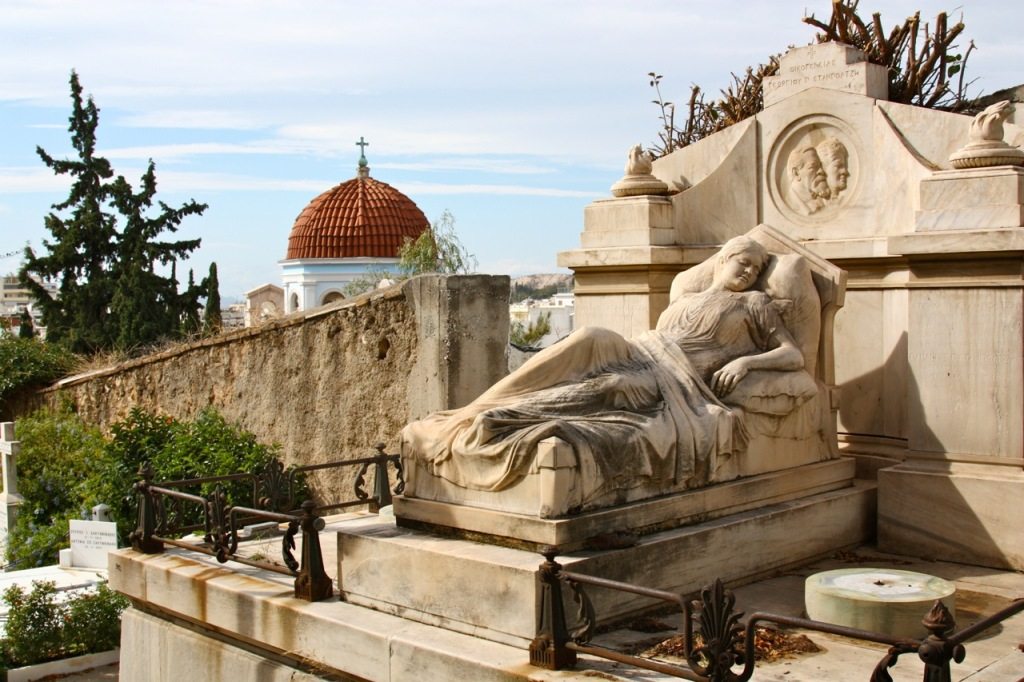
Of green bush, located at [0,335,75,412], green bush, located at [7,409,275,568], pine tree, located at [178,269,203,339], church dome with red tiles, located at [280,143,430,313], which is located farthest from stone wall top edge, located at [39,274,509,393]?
church dome with red tiles, located at [280,143,430,313]

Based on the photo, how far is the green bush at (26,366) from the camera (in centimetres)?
1647

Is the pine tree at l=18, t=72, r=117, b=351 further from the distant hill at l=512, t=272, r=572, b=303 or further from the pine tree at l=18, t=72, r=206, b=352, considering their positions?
the distant hill at l=512, t=272, r=572, b=303

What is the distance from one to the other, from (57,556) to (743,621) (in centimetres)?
838

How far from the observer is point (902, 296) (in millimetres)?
7676

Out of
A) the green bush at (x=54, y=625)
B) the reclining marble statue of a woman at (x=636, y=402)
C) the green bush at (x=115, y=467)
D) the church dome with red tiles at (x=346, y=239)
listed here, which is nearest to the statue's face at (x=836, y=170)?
the reclining marble statue of a woman at (x=636, y=402)

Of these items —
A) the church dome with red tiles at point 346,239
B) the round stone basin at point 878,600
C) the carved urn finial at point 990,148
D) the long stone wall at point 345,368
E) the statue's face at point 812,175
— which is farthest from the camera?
the church dome with red tiles at point 346,239

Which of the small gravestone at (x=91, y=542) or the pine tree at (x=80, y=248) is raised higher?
the pine tree at (x=80, y=248)

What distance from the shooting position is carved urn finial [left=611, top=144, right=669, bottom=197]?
8766mm

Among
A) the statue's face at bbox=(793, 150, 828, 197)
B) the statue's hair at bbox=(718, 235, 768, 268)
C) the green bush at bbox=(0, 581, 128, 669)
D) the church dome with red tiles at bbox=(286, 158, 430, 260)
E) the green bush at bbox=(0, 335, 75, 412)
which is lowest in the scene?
the green bush at bbox=(0, 581, 128, 669)

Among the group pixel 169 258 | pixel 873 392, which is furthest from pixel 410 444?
pixel 169 258

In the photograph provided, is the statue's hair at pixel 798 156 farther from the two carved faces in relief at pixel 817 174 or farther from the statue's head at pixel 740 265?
the statue's head at pixel 740 265

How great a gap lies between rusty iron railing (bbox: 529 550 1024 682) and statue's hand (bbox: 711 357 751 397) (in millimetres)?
1695

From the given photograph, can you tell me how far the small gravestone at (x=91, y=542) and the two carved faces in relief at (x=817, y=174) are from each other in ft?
21.4

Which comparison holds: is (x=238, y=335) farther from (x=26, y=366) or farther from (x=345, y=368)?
(x=26, y=366)
